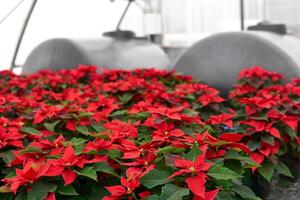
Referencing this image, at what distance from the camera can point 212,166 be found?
138cm

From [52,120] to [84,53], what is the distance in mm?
2560

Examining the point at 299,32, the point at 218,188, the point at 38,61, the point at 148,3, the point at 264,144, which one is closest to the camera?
the point at 218,188

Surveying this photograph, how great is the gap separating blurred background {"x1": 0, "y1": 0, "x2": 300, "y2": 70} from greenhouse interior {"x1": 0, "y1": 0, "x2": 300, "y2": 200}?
27 millimetres

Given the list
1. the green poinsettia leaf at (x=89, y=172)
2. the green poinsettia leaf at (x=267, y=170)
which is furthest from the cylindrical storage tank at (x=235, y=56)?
the green poinsettia leaf at (x=89, y=172)

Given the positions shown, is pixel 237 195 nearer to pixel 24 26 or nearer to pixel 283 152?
pixel 283 152

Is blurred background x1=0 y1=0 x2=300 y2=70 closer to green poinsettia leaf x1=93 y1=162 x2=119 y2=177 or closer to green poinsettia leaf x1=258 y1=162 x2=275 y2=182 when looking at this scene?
green poinsettia leaf x1=258 y1=162 x2=275 y2=182

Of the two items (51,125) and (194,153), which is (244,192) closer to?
(194,153)

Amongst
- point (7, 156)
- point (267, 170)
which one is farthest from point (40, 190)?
point (267, 170)

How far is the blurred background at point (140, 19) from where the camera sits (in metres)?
5.92

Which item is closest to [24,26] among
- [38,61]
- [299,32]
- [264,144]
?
[38,61]

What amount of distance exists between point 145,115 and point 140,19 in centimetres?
634

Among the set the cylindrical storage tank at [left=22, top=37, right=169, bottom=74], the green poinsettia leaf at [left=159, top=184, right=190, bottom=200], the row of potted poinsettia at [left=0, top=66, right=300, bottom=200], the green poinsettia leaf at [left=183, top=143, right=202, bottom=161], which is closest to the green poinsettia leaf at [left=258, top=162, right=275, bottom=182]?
the row of potted poinsettia at [left=0, top=66, right=300, bottom=200]

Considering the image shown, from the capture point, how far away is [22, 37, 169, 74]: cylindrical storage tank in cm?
466

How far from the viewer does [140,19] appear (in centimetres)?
825
